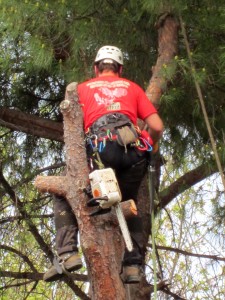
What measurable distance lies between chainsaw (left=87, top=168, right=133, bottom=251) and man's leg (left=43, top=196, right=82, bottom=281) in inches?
17.0

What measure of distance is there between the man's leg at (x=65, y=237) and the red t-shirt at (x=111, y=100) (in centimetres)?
46

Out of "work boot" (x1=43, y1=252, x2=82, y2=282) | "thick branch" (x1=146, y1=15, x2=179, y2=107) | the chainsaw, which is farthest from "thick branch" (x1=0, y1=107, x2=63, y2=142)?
→ the chainsaw

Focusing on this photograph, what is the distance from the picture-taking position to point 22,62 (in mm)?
6469

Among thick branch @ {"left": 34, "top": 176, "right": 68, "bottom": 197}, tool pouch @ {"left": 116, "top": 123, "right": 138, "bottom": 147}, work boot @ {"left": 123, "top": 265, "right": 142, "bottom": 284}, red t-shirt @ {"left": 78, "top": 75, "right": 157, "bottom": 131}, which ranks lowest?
work boot @ {"left": 123, "top": 265, "right": 142, "bottom": 284}

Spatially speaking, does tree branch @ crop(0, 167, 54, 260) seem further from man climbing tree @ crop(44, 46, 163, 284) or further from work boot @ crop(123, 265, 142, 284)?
work boot @ crop(123, 265, 142, 284)

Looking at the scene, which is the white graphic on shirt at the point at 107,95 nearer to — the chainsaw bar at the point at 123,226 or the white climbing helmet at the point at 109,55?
the white climbing helmet at the point at 109,55

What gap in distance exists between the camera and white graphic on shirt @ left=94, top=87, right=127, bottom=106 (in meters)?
4.62

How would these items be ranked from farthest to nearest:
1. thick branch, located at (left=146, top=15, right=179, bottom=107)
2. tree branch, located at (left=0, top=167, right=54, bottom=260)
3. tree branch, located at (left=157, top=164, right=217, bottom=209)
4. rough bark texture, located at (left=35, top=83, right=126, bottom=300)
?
1. tree branch, located at (left=157, top=164, right=217, bottom=209)
2. tree branch, located at (left=0, top=167, right=54, bottom=260)
3. thick branch, located at (left=146, top=15, right=179, bottom=107)
4. rough bark texture, located at (left=35, top=83, right=126, bottom=300)

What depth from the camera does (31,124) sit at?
7402 mm

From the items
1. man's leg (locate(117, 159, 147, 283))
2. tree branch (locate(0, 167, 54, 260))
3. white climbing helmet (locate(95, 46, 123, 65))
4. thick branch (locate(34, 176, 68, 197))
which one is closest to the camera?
thick branch (locate(34, 176, 68, 197))

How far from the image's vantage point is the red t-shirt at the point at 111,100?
4.58 metres

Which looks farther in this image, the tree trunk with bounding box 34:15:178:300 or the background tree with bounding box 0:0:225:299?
the background tree with bounding box 0:0:225:299

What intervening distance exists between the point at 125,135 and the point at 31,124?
10.1ft

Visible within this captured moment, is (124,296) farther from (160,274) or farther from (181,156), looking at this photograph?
(160,274)
